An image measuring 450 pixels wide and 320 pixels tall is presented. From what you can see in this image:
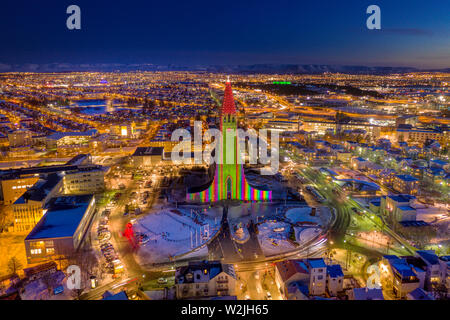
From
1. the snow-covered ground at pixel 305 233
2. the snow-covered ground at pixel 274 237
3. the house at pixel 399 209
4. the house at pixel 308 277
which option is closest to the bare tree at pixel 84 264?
the house at pixel 308 277

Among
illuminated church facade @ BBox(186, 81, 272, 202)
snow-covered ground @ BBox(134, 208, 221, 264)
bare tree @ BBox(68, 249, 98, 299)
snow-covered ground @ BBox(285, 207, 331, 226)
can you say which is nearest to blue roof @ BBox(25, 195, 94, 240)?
bare tree @ BBox(68, 249, 98, 299)

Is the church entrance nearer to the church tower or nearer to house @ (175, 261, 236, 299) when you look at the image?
the church tower

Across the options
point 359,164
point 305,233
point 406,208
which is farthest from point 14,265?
point 359,164

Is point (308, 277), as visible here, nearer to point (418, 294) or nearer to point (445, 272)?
point (418, 294)

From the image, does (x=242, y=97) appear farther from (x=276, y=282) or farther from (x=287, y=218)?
(x=276, y=282)

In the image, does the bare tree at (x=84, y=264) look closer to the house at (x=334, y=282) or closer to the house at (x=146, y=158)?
the house at (x=334, y=282)

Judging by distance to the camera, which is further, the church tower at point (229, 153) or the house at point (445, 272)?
the church tower at point (229, 153)

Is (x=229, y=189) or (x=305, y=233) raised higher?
(x=229, y=189)
